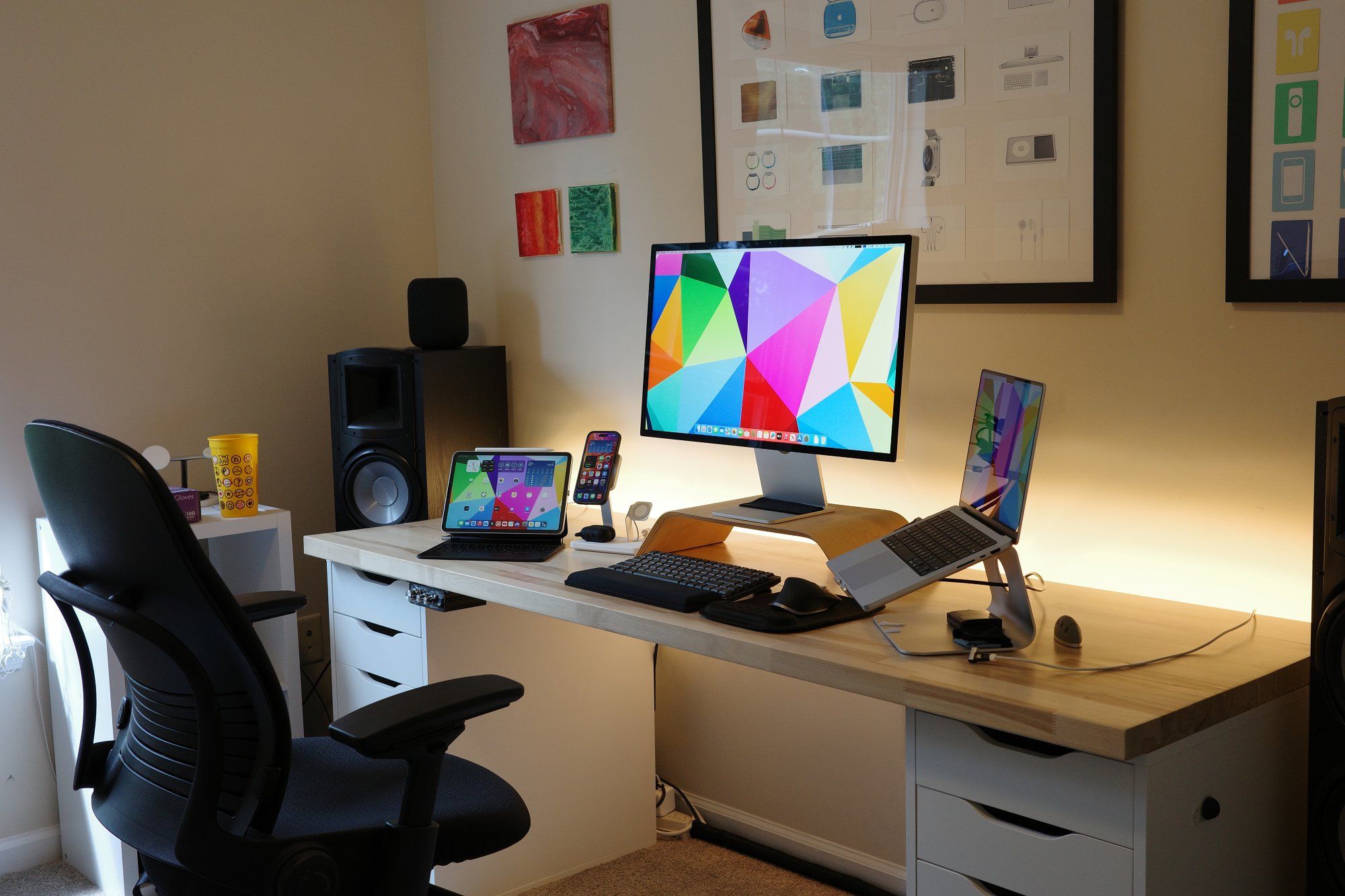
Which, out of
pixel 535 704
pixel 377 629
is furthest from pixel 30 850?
pixel 535 704

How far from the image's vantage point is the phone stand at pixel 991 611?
154cm

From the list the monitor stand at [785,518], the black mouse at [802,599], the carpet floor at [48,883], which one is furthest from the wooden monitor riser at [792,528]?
the carpet floor at [48,883]

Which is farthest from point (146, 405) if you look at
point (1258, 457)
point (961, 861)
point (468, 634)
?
point (1258, 457)

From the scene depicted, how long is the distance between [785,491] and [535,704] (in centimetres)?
75

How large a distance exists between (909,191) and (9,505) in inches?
81.1

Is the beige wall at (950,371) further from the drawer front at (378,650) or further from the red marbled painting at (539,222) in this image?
the drawer front at (378,650)

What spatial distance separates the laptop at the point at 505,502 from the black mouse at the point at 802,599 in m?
0.65

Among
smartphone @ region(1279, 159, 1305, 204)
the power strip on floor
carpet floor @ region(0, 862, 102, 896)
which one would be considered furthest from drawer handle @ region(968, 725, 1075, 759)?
carpet floor @ region(0, 862, 102, 896)

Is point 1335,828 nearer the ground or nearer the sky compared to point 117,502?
nearer the ground

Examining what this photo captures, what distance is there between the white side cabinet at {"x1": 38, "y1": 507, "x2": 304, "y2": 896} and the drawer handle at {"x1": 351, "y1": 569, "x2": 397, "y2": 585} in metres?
0.24

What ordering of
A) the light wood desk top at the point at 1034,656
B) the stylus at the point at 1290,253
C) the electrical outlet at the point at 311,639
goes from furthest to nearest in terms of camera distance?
1. the electrical outlet at the point at 311,639
2. the stylus at the point at 1290,253
3. the light wood desk top at the point at 1034,656

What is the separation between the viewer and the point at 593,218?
287 centimetres

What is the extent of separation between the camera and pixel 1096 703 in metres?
1.32

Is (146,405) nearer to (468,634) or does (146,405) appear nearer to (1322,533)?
(468,634)
